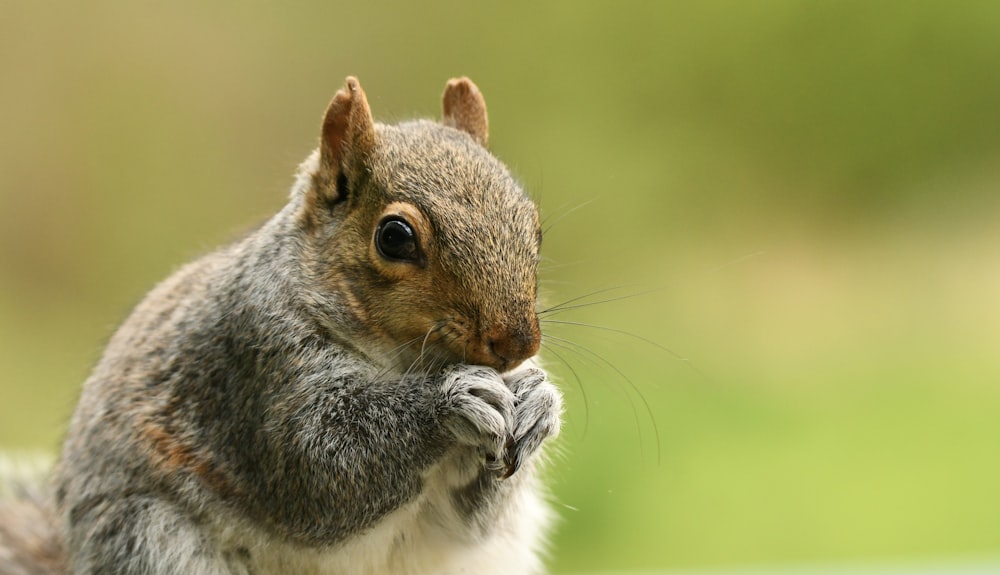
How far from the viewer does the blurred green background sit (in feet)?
11.6

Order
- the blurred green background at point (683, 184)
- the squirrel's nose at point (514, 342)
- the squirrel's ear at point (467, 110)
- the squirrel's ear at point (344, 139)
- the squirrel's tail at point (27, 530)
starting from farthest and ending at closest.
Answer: the blurred green background at point (683, 184) → the squirrel's tail at point (27, 530) → the squirrel's ear at point (467, 110) → the squirrel's ear at point (344, 139) → the squirrel's nose at point (514, 342)

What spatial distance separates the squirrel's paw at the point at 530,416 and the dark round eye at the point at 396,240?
24 centimetres

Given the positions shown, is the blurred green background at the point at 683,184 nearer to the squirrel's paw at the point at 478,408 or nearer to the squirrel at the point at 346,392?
the squirrel at the point at 346,392

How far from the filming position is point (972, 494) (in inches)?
137

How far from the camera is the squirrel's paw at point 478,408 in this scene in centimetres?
142

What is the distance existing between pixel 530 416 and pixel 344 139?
0.50m

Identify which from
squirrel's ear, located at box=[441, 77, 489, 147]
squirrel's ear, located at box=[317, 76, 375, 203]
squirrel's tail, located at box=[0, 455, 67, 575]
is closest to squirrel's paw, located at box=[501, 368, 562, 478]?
squirrel's ear, located at box=[317, 76, 375, 203]

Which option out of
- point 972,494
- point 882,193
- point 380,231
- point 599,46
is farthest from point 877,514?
point 380,231

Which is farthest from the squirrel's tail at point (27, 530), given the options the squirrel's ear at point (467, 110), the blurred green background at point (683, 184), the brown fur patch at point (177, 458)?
the blurred green background at point (683, 184)

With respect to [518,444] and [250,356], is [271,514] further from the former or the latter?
[518,444]

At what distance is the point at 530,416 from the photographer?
1482mm

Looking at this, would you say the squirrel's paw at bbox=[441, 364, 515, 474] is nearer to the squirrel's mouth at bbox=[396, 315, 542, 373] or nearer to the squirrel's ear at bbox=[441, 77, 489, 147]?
the squirrel's mouth at bbox=[396, 315, 542, 373]

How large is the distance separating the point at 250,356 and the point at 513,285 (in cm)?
45

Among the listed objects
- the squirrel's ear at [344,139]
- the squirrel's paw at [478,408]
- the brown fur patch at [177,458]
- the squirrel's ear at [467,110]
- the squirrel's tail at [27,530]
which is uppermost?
the squirrel's ear at [467,110]
